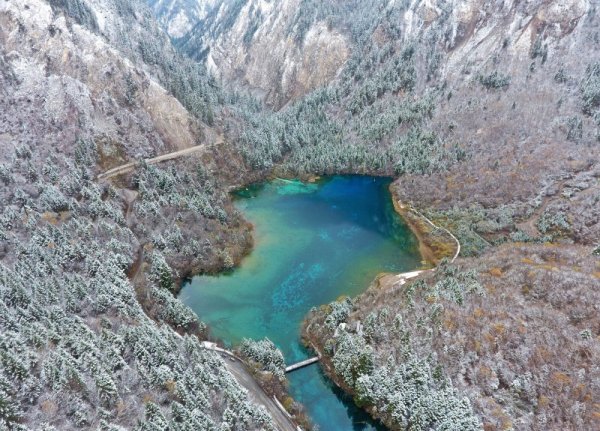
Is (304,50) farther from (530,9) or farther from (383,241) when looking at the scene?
(383,241)

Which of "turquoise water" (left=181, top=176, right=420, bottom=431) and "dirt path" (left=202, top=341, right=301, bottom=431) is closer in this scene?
"dirt path" (left=202, top=341, right=301, bottom=431)

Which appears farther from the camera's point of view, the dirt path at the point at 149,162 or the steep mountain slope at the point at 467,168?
the dirt path at the point at 149,162

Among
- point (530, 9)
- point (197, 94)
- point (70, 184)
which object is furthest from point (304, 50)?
point (70, 184)

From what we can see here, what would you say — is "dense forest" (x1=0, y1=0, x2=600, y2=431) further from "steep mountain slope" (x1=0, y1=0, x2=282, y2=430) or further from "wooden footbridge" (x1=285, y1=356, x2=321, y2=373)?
"wooden footbridge" (x1=285, y1=356, x2=321, y2=373)

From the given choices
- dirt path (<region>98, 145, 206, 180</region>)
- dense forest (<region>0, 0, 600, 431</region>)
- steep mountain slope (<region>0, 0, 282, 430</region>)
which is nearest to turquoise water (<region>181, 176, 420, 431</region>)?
dense forest (<region>0, 0, 600, 431</region>)

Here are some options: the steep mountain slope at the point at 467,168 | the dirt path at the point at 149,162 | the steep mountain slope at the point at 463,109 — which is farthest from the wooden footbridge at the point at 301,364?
the dirt path at the point at 149,162

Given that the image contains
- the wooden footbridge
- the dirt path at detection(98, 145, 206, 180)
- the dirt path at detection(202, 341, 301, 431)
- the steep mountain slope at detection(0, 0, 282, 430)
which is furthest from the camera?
the dirt path at detection(98, 145, 206, 180)

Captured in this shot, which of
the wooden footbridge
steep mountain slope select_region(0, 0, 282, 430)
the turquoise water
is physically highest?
steep mountain slope select_region(0, 0, 282, 430)

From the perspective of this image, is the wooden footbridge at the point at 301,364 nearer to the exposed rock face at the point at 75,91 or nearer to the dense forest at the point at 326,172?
the dense forest at the point at 326,172
